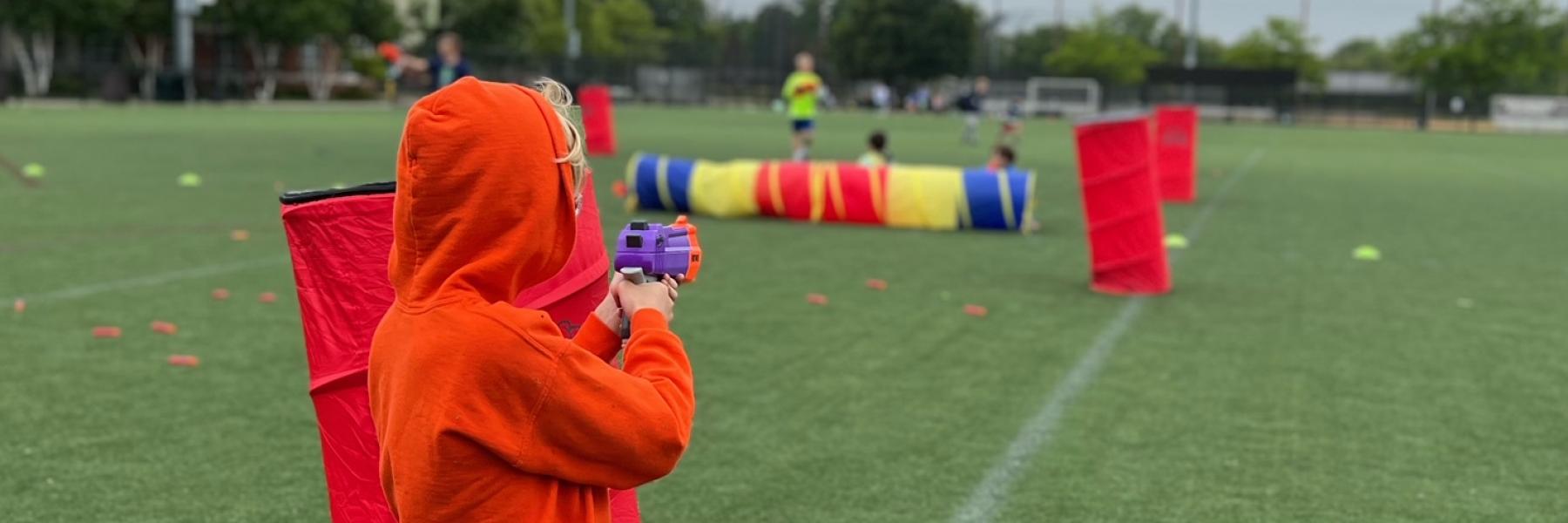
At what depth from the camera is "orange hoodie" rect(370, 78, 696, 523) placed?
201cm

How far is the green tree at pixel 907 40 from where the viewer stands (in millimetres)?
75250

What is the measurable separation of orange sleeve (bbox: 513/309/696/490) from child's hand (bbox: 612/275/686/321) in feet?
0.04

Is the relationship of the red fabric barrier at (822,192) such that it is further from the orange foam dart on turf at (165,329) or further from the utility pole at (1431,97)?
the utility pole at (1431,97)

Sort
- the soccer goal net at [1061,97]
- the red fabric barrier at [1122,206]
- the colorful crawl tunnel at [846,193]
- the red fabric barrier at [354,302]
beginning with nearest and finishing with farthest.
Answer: the red fabric barrier at [354,302] → the red fabric barrier at [1122,206] → the colorful crawl tunnel at [846,193] → the soccer goal net at [1061,97]

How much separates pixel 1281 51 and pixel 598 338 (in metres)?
72.4

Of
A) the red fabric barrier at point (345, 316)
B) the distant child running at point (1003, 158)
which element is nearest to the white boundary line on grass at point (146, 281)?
the red fabric barrier at point (345, 316)

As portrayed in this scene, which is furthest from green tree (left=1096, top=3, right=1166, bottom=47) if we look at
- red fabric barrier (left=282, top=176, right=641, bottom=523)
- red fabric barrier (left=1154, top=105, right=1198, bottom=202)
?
red fabric barrier (left=282, top=176, right=641, bottom=523)

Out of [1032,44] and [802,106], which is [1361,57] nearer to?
[1032,44]

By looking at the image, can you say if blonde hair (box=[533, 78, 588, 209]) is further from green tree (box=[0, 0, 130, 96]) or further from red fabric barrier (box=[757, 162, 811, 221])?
green tree (box=[0, 0, 130, 96])

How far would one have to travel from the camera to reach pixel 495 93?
2041mm

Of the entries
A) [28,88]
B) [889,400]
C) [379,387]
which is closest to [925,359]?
[889,400]

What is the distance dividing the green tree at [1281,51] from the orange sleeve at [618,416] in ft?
233

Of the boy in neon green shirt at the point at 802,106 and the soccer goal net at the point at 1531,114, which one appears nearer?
the boy in neon green shirt at the point at 802,106

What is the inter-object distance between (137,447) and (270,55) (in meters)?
51.5
